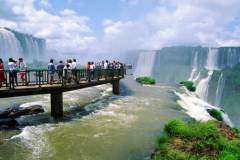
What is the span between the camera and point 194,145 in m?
13.9

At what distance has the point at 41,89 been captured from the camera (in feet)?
60.3

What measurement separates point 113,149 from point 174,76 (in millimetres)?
114031

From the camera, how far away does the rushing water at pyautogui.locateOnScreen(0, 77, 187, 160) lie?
13305 mm

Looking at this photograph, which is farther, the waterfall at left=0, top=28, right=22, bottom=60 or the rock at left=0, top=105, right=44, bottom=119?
the waterfall at left=0, top=28, right=22, bottom=60

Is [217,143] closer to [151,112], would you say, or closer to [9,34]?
[151,112]

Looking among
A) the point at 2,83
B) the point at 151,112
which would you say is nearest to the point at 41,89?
the point at 2,83

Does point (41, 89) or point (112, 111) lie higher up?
point (41, 89)

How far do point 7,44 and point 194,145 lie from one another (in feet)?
311

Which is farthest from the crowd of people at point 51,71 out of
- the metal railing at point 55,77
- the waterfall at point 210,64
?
the waterfall at point 210,64

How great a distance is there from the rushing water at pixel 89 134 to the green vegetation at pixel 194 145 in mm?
999

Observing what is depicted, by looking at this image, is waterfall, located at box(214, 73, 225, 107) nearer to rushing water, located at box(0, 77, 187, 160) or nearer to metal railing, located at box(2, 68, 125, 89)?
metal railing, located at box(2, 68, 125, 89)

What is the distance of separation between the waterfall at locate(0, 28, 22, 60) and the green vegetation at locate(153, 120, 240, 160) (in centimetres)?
8945

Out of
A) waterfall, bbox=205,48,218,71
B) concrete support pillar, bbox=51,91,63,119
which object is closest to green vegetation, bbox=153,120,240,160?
concrete support pillar, bbox=51,91,63,119

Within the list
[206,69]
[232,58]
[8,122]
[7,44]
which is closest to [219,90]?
[206,69]
